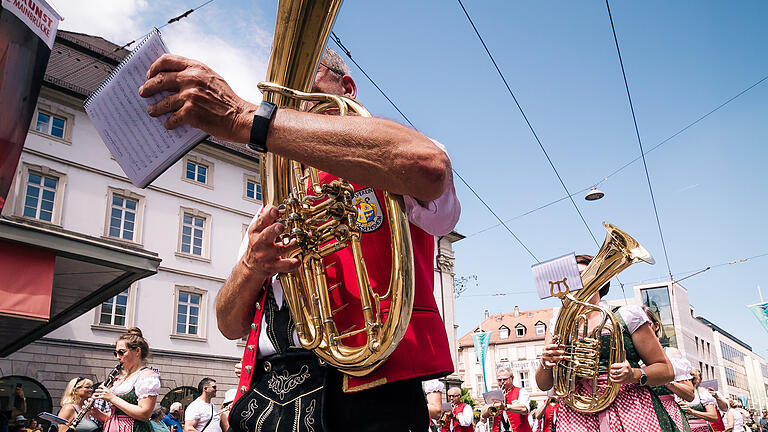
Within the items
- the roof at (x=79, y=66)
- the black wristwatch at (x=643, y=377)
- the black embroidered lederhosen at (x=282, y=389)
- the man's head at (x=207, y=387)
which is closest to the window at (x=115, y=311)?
the roof at (x=79, y=66)

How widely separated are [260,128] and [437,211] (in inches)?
20.5

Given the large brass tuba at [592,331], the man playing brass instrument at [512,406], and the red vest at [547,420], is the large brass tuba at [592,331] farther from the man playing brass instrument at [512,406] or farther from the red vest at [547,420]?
the man playing brass instrument at [512,406]

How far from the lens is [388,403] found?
1556 millimetres

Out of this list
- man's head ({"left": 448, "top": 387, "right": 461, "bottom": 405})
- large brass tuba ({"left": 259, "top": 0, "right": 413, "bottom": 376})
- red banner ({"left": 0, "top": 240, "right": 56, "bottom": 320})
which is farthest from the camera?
man's head ({"left": 448, "top": 387, "right": 461, "bottom": 405})

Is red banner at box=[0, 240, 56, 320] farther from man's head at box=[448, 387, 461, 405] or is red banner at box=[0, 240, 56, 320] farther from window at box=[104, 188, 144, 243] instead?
window at box=[104, 188, 144, 243]

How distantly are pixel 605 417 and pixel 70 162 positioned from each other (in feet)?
67.2

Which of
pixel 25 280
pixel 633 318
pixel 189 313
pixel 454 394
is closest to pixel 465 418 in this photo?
pixel 454 394

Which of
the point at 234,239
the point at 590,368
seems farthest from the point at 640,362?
the point at 234,239

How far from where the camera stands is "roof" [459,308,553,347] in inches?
2618

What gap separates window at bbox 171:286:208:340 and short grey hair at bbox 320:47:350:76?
21631 mm

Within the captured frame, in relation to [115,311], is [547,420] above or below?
below

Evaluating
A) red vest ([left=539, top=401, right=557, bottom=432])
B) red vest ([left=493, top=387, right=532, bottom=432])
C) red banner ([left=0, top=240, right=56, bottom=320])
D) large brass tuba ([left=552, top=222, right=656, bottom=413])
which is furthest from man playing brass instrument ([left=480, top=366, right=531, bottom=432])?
red banner ([left=0, top=240, right=56, bottom=320])

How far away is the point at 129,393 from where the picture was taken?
5.41 meters

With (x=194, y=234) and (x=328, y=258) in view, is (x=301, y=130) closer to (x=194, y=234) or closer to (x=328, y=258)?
(x=328, y=258)
